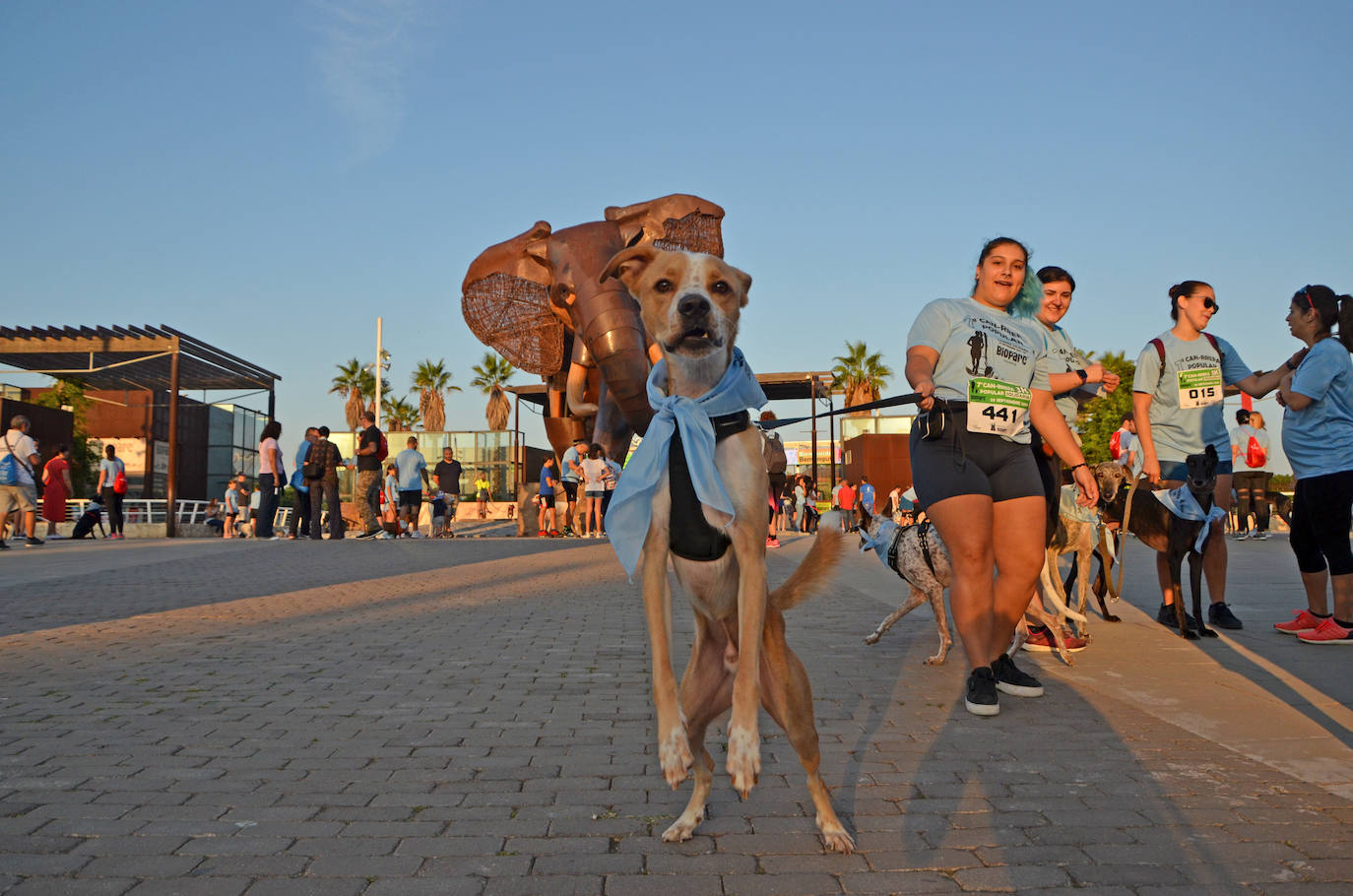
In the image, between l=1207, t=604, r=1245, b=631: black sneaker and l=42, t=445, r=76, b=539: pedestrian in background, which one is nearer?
l=1207, t=604, r=1245, b=631: black sneaker

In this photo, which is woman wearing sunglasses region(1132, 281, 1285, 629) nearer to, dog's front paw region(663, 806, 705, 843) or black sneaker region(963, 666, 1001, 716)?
black sneaker region(963, 666, 1001, 716)

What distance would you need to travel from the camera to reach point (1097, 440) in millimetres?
48906

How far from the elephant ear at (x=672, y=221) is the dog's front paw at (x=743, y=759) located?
56.9 ft

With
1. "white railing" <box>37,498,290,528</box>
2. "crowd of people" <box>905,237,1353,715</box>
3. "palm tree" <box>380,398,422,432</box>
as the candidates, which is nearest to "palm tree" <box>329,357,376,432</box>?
"palm tree" <box>380,398,422,432</box>

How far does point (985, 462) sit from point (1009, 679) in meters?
1.14

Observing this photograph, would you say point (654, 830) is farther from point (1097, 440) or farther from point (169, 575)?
point (1097, 440)

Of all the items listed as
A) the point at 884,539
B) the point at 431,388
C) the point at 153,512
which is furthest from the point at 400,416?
the point at 884,539

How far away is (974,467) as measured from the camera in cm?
475

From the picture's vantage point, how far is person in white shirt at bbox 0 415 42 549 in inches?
590

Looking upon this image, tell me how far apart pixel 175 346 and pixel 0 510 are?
32.3ft

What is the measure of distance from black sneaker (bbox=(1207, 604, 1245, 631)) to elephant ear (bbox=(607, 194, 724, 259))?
45.0 ft

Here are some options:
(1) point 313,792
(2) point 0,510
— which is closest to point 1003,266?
(1) point 313,792

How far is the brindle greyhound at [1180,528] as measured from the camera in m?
6.77

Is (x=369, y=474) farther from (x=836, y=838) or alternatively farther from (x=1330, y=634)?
(x=836, y=838)
